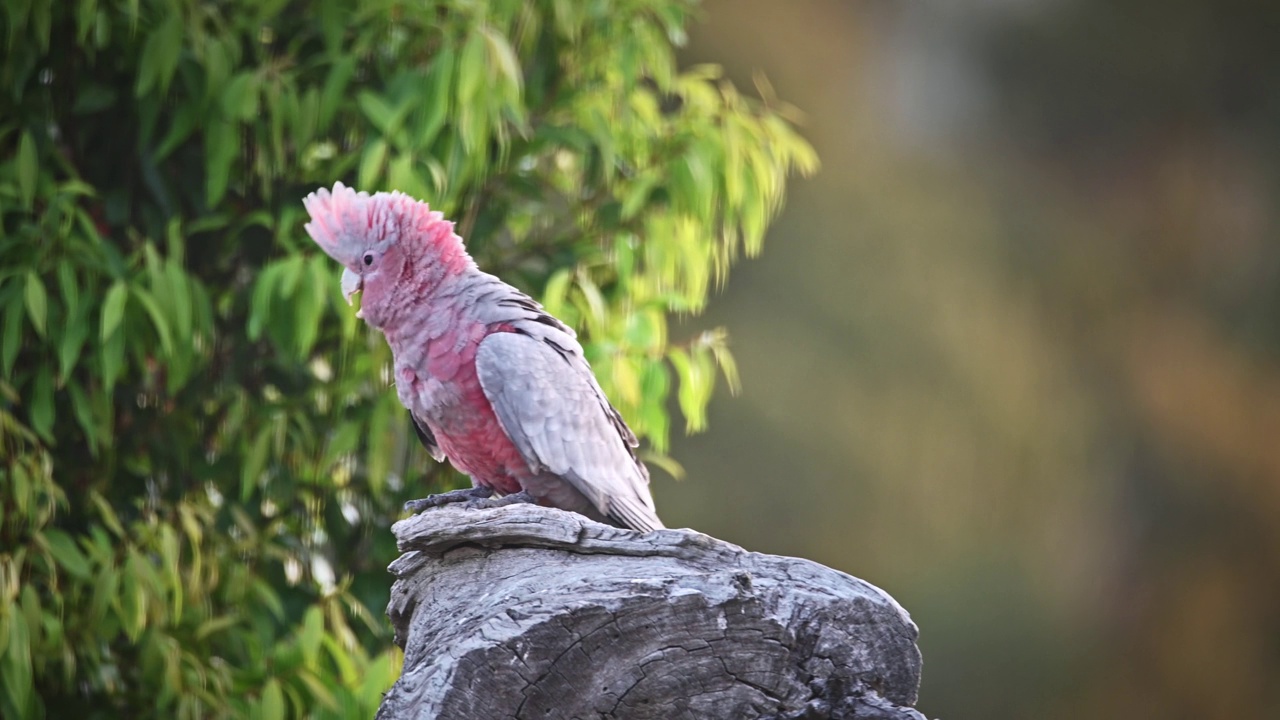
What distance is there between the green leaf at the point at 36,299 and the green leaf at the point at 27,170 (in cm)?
13

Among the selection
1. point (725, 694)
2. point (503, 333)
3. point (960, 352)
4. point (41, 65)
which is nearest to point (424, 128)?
point (503, 333)

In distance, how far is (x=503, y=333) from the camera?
1312 millimetres

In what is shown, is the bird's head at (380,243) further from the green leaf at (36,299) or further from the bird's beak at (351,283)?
the green leaf at (36,299)

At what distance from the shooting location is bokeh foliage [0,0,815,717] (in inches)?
66.9

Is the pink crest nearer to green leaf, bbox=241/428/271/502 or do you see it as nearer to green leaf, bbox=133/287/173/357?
green leaf, bbox=133/287/173/357

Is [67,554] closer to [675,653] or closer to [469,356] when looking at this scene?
[469,356]

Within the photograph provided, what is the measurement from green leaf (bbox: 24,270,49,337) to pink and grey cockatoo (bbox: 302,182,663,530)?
1.86 feet

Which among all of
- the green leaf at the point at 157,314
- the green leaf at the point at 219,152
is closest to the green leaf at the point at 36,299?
the green leaf at the point at 157,314

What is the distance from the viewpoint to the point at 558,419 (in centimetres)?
131

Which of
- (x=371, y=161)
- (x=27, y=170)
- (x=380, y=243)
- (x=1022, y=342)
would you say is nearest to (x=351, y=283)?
(x=380, y=243)

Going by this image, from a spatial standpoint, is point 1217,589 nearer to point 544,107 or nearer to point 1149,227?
point 1149,227

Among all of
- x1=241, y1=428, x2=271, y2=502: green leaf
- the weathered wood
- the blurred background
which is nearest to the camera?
the weathered wood

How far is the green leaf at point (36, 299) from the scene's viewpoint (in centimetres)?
160

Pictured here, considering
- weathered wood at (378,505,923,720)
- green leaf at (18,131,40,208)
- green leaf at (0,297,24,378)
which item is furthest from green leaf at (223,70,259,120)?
weathered wood at (378,505,923,720)
